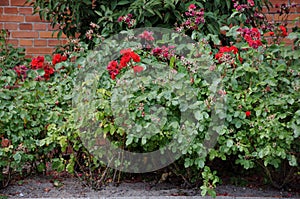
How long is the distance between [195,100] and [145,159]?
1.98 ft

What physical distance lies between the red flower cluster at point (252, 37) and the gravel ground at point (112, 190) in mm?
955

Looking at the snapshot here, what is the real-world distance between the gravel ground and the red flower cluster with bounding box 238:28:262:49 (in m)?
0.96

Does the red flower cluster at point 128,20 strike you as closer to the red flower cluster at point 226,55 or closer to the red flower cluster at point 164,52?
the red flower cluster at point 164,52

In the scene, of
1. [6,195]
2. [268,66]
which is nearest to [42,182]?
[6,195]

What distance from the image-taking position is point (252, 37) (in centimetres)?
279

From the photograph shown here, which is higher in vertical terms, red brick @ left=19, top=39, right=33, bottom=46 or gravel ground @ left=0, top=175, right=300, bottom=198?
red brick @ left=19, top=39, right=33, bottom=46

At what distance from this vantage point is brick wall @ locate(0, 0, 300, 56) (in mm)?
4348

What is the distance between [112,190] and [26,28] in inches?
86.6

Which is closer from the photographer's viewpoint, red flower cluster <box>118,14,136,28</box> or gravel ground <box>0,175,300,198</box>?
gravel ground <box>0,175,300,198</box>

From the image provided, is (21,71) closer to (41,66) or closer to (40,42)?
(41,66)

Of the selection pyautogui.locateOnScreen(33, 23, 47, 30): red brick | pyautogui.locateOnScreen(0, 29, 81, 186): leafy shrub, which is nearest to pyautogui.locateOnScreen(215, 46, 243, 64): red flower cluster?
pyautogui.locateOnScreen(0, 29, 81, 186): leafy shrub

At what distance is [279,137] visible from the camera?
2.48 metres

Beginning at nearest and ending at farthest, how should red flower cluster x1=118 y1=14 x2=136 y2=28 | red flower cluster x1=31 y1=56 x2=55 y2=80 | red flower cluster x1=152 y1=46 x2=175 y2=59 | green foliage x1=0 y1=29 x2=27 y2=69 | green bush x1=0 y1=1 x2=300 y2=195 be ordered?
green bush x1=0 y1=1 x2=300 y2=195 < red flower cluster x1=152 y1=46 x2=175 y2=59 < red flower cluster x1=118 y1=14 x2=136 y2=28 < red flower cluster x1=31 y1=56 x2=55 y2=80 < green foliage x1=0 y1=29 x2=27 y2=69

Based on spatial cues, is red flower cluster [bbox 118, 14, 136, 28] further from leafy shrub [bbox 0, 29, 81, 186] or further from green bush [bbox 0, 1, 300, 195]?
leafy shrub [bbox 0, 29, 81, 186]
